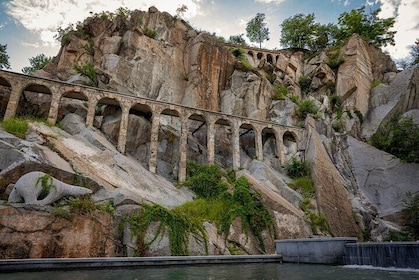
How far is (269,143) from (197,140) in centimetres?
788

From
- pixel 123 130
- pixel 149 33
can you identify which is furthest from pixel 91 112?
pixel 149 33

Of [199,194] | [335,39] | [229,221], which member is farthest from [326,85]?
[229,221]

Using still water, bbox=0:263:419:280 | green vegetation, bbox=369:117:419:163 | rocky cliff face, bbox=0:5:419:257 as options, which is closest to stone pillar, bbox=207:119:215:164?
rocky cliff face, bbox=0:5:419:257

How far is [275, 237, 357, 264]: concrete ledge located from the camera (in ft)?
35.1

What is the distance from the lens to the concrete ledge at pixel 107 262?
25.8 feet

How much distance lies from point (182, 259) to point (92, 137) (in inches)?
Answer: 511

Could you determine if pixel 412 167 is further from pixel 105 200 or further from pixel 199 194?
pixel 105 200

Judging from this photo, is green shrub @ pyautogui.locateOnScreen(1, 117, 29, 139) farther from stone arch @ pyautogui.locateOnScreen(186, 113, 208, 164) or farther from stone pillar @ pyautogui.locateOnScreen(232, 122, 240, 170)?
stone pillar @ pyautogui.locateOnScreen(232, 122, 240, 170)

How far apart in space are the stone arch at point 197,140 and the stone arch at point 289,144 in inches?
328

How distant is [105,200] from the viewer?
12.8 meters

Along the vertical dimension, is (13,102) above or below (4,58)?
below

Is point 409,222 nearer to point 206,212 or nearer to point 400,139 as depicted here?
point 400,139

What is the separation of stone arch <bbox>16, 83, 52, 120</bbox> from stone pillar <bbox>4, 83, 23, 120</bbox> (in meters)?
0.54

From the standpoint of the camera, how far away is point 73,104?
24625 mm
